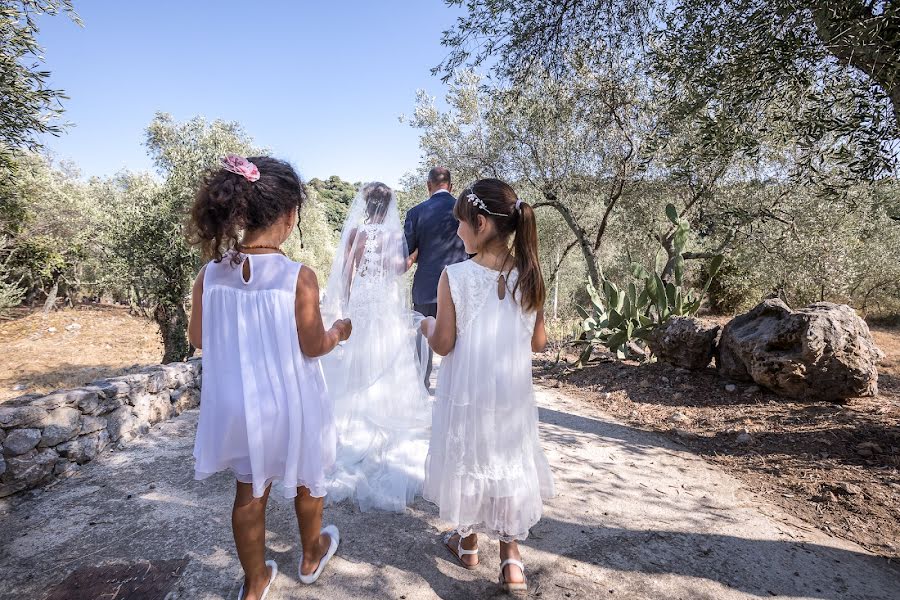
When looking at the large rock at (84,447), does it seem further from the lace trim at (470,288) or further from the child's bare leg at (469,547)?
the lace trim at (470,288)

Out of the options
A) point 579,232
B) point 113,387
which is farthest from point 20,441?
point 579,232

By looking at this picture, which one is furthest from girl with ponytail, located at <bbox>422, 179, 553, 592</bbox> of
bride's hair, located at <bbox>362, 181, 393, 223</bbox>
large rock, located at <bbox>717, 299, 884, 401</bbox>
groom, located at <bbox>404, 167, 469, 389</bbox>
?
large rock, located at <bbox>717, 299, 884, 401</bbox>

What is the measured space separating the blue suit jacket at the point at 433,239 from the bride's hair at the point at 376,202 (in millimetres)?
493

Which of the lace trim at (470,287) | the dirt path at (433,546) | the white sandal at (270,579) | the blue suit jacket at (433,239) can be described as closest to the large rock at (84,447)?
the dirt path at (433,546)

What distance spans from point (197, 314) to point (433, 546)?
74.8 inches

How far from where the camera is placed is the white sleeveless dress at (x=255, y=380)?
1.91 metres

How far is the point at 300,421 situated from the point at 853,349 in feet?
18.6

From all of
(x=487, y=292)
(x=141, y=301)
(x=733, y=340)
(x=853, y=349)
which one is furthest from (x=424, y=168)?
(x=487, y=292)

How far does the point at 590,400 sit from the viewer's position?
619 cm

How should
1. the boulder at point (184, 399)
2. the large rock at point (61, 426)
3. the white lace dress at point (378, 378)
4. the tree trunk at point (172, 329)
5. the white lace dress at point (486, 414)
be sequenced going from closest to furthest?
the white lace dress at point (486, 414) → the large rock at point (61, 426) → the white lace dress at point (378, 378) → the boulder at point (184, 399) → the tree trunk at point (172, 329)

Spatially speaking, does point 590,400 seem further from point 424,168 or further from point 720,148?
point 424,168

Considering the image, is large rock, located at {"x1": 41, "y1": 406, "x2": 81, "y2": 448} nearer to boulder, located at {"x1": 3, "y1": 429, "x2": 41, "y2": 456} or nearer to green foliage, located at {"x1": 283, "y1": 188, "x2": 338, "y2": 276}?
boulder, located at {"x1": 3, "y1": 429, "x2": 41, "y2": 456}

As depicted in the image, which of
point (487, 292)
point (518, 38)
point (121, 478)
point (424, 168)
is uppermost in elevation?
point (424, 168)

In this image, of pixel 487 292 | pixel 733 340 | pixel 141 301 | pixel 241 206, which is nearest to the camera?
pixel 241 206
